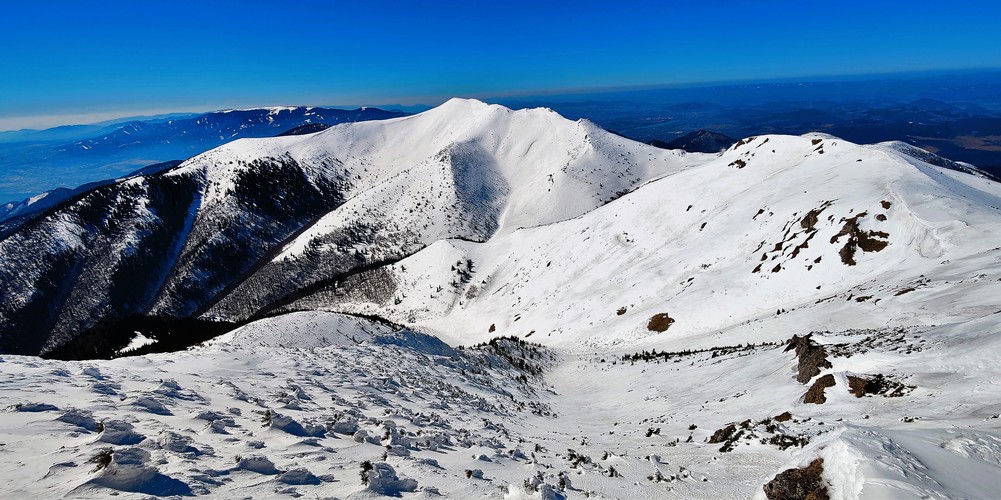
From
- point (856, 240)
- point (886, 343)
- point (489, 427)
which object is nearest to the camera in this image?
point (489, 427)

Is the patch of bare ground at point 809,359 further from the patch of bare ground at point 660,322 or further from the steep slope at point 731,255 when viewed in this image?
the patch of bare ground at point 660,322

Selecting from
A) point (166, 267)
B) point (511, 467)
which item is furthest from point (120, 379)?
point (166, 267)

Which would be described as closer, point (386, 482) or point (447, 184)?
point (386, 482)

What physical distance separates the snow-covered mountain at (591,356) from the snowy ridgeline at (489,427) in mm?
81

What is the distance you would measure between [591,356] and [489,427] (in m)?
21.9

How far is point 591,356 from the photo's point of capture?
3472 cm

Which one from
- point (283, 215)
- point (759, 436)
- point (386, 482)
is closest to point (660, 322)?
point (759, 436)

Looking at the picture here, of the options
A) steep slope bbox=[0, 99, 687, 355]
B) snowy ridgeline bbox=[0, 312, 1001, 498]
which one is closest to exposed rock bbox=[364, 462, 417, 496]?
snowy ridgeline bbox=[0, 312, 1001, 498]

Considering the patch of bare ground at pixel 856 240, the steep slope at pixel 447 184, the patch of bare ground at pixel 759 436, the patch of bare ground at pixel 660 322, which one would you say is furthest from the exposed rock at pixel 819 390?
the steep slope at pixel 447 184

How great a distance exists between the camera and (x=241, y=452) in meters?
7.76

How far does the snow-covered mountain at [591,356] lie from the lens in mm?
7289

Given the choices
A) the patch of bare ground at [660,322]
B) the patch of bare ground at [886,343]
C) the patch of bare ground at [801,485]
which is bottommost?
the patch of bare ground at [660,322]

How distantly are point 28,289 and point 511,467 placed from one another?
126 metres

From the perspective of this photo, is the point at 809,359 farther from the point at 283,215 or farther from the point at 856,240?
the point at 283,215
